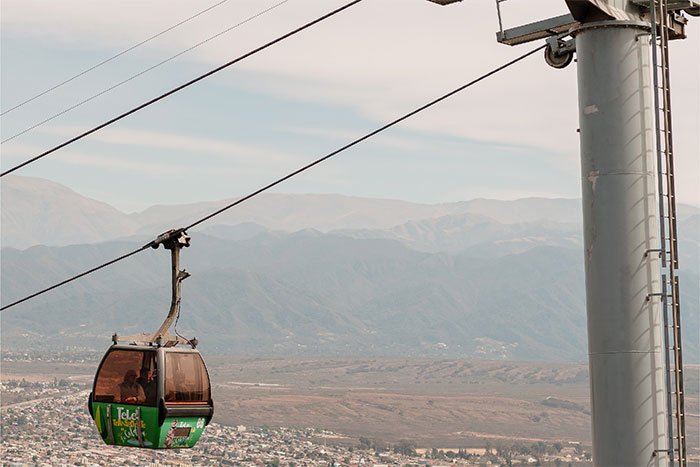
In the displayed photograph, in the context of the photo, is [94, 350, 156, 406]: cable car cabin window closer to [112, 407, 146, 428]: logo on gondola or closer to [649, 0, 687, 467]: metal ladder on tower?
[112, 407, 146, 428]: logo on gondola

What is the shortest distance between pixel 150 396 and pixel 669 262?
10.6 meters

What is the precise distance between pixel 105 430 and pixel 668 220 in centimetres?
1176

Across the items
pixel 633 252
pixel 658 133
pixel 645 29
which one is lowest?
pixel 633 252

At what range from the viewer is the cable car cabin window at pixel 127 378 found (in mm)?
20203

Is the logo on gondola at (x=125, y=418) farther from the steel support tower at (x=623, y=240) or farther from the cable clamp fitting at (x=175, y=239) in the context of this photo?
the steel support tower at (x=623, y=240)

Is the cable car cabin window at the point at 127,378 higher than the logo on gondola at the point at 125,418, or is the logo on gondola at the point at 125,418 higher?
the cable car cabin window at the point at 127,378

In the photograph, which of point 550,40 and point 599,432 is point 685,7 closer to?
point 550,40

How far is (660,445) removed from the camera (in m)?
12.0

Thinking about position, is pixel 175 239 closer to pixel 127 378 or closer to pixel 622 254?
pixel 127 378

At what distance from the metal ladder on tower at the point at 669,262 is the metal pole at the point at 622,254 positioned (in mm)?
116

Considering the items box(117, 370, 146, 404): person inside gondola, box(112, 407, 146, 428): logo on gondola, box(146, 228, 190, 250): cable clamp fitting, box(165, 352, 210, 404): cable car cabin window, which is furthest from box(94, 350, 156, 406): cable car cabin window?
box(146, 228, 190, 250): cable clamp fitting

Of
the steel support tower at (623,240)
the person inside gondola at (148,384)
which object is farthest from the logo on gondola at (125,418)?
the steel support tower at (623,240)

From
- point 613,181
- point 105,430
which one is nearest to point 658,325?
point 613,181

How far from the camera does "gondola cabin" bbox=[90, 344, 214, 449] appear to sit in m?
20.0
